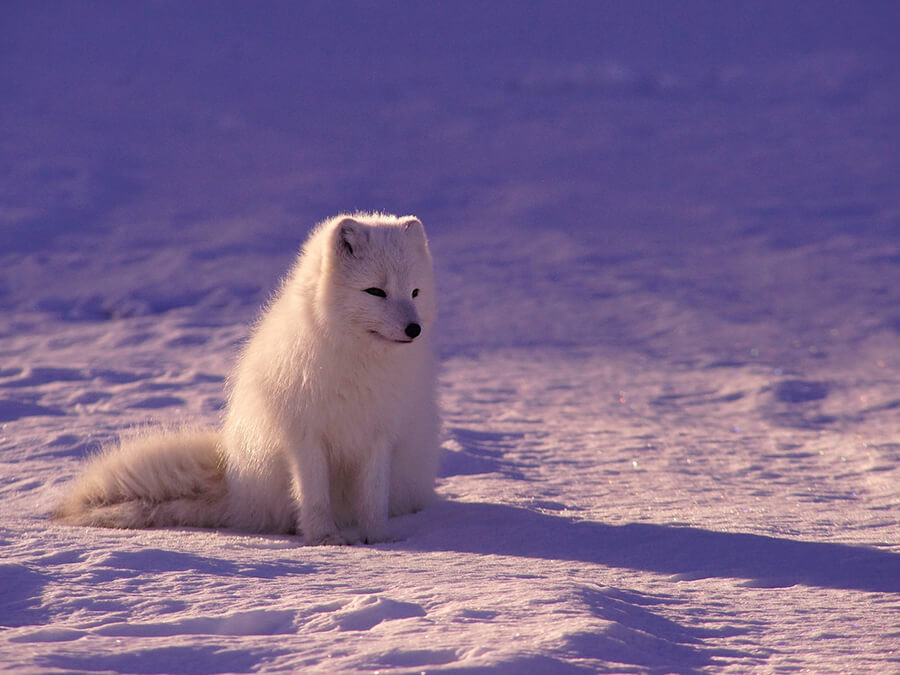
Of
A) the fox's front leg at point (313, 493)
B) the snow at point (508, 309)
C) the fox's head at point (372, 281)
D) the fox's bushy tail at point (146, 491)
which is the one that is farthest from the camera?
the fox's bushy tail at point (146, 491)

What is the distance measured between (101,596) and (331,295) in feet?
4.62

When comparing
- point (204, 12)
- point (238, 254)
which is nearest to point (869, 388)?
point (238, 254)

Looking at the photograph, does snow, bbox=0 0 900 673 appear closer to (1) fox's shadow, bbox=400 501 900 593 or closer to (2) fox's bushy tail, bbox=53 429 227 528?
(1) fox's shadow, bbox=400 501 900 593

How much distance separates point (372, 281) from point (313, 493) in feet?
2.75

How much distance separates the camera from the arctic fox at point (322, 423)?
12.2ft

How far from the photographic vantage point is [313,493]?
3.85m

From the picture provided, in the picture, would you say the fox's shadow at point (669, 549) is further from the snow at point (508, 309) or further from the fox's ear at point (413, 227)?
the fox's ear at point (413, 227)

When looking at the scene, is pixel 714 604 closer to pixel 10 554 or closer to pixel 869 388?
pixel 10 554

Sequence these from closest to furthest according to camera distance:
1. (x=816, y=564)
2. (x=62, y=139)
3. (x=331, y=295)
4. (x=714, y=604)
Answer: (x=714, y=604)
(x=816, y=564)
(x=331, y=295)
(x=62, y=139)

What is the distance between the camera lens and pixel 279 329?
154 inches

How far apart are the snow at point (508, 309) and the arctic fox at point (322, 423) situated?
215mm

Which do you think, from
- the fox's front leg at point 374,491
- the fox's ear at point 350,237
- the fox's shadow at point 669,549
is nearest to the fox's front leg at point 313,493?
the fox's front leg at point 374,491

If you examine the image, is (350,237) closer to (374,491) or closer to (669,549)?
(374,491)

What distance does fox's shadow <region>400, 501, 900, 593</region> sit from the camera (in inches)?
129
